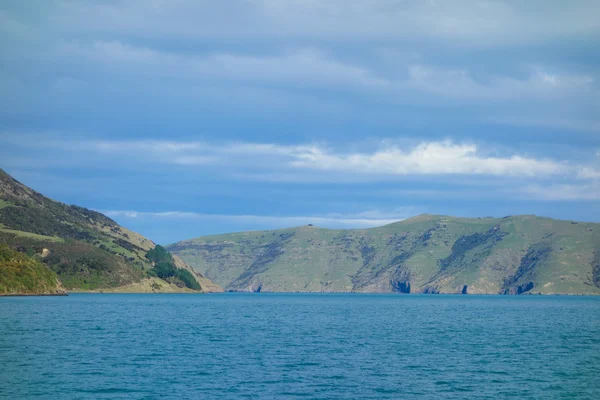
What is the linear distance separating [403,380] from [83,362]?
42.0 m

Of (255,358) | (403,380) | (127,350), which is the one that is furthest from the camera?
(127,350)

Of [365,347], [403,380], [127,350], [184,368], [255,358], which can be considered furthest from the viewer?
[365,347]

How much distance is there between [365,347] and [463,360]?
1971 centimetres

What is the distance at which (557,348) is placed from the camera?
11119cm

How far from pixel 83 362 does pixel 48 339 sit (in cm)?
2905

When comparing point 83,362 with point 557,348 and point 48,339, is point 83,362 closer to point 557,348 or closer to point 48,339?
point 48,339

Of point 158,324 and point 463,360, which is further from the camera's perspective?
point 158,324

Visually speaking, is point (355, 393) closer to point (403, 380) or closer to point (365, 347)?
point (403, 380)

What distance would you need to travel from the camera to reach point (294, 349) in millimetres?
104188

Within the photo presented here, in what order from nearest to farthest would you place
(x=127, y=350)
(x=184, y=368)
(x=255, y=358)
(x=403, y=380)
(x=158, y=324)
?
(x=403, y=380), (x=184, y=368), (x=255, y=358), (x=127, y=350), (x=158, y=324)

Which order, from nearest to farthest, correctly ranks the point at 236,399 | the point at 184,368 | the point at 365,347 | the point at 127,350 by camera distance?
the point at 236,399
the point at 184,368
the point at 127,350
the point at 365,347

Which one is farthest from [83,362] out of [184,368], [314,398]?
[314,398]

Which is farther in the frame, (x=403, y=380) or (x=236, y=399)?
(x=403, y=380)

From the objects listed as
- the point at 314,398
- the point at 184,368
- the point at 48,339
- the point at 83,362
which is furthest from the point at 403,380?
the point at 48,339
